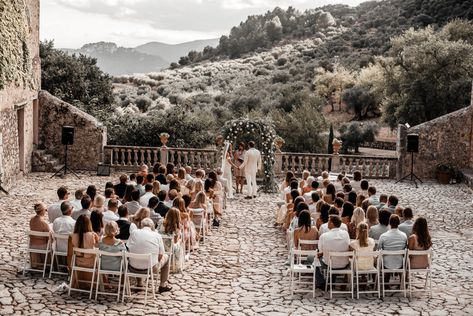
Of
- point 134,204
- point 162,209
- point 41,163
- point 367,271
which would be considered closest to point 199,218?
point 162,209

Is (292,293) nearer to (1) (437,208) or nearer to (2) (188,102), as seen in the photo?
(1) (437,208)

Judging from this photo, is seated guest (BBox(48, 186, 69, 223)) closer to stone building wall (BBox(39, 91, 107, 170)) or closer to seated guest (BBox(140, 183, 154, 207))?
seated guest (BBox(140, 183, 154, 207))

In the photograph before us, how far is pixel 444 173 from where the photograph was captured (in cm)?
2314

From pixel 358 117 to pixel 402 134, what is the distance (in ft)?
71.5

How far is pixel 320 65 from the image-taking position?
59.3 m

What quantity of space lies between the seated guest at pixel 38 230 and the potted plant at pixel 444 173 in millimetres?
16612

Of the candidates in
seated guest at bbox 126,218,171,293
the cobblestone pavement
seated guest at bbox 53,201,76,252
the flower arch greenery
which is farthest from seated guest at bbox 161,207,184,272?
the flower arch greenery

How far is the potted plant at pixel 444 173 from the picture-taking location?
23.1m

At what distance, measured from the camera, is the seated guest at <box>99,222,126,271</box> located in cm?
949

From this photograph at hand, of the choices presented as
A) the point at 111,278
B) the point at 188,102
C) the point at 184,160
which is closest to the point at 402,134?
the point at 184,160

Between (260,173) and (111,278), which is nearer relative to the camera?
(111,278)

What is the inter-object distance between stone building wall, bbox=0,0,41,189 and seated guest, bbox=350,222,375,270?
1185cm

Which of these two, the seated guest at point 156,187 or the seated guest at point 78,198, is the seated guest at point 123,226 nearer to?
the seated guest at point 78,198

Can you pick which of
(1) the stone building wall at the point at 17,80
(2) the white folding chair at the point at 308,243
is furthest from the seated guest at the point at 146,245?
(1) the stone building wall at the point at 17,80
